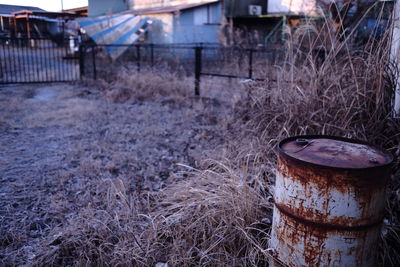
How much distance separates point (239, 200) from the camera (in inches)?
105

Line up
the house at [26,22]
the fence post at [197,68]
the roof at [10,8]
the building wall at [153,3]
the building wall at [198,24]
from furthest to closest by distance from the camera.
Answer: the building wall at [153,3] → the building wall at [198,24] → the house at [26,22] → the roof at [10,8] → the fence post at [197,68]

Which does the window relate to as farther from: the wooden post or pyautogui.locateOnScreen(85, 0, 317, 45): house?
the wooden post

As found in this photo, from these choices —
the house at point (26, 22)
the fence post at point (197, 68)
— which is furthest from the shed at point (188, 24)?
the fence post at point (197, 68)

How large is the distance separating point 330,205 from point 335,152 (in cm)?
35

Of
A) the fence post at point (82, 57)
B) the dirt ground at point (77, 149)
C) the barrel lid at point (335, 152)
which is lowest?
the dirt ground at point (77, 149)

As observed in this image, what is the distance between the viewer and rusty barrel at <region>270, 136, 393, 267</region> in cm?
173

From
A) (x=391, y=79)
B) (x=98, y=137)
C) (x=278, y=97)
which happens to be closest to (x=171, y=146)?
(x=98, y=137)

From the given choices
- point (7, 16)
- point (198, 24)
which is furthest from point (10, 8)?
point (198, 24)

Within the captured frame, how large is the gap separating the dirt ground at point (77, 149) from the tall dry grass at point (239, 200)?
0.25m

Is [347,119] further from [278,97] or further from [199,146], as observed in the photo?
[199,146]

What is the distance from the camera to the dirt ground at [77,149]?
118 inches

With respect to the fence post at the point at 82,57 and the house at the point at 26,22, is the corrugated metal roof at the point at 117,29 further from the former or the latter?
the fence post at the point at 82,57

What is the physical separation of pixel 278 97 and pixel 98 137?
2.81 meters

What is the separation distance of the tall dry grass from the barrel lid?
24.3 inches
